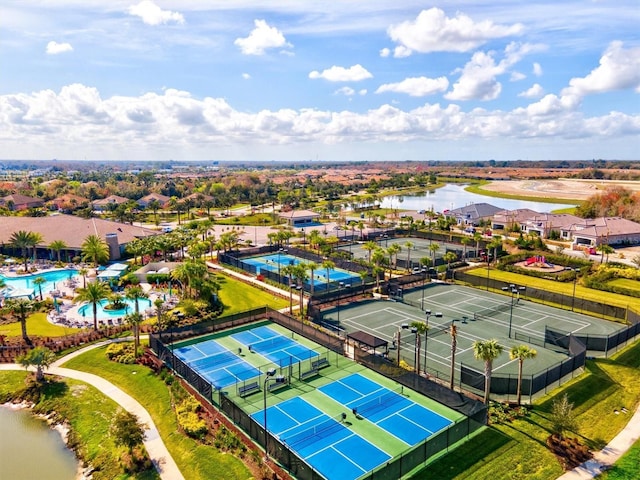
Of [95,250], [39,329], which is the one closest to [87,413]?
[39,329]

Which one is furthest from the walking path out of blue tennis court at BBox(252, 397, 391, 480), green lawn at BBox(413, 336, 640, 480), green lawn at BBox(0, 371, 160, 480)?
green lawn at BBox(413, 336, 640, 480)

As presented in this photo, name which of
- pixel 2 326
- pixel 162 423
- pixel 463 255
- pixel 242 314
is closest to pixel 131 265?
pixel 2 326

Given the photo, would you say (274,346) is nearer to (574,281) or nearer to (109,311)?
(109,311)

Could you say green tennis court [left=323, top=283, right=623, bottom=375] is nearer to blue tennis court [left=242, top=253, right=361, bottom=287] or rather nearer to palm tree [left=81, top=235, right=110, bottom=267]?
blue tennis court [left=242, top=253, right=361, bottom=287]

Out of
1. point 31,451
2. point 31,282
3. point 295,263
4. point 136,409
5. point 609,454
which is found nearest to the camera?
point 609,454

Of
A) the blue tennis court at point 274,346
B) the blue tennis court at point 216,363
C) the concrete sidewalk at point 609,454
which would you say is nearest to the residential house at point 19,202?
the blue tennis court at point 216,363
